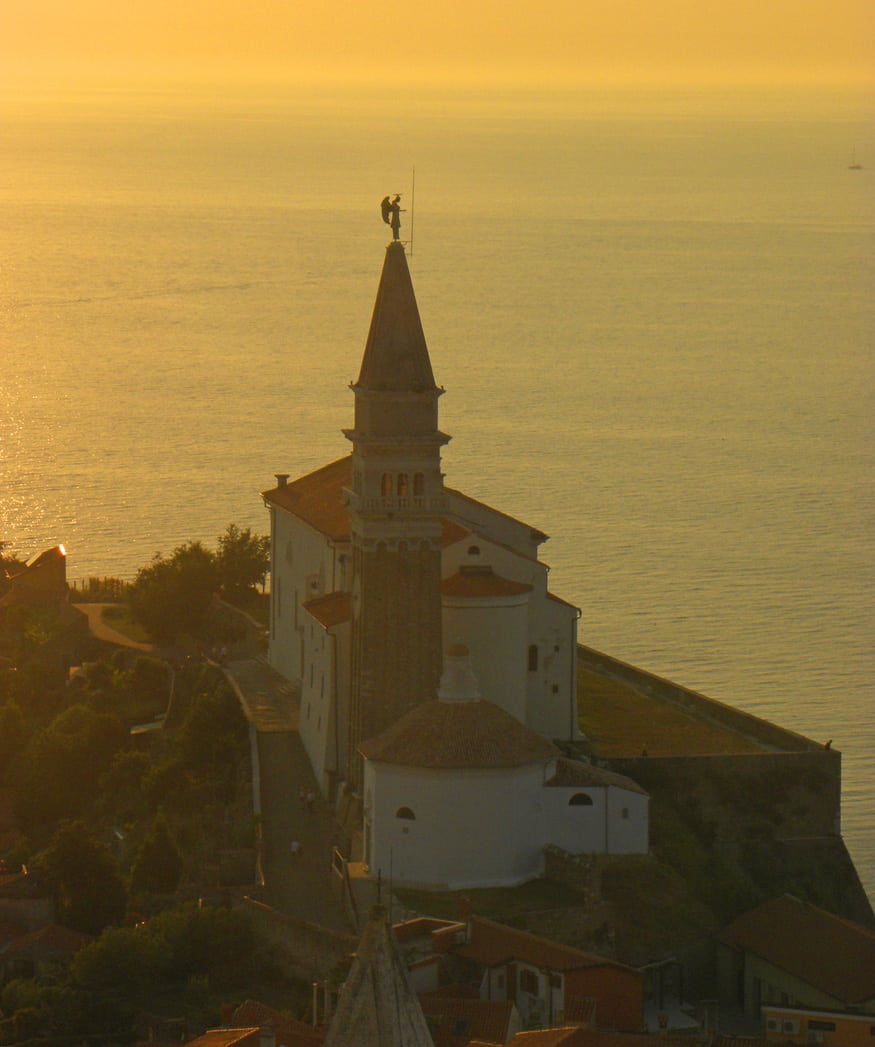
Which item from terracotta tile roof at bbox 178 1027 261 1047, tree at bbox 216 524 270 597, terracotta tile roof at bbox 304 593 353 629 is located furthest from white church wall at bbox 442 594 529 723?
tree at bbox 216 524 270 597

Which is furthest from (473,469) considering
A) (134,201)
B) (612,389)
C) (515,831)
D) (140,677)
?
(134,201)

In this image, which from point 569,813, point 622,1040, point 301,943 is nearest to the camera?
point 622,1040

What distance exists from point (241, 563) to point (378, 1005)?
31.2 m

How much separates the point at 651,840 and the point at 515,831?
2.85 meters

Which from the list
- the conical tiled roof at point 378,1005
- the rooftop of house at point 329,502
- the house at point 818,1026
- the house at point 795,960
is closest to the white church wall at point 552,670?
the rooftop of house at point 329,502

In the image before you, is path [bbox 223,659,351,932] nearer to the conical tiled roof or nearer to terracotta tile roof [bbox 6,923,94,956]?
terracotta tile roof [bbox 6,923,94,956]

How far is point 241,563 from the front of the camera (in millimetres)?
46344

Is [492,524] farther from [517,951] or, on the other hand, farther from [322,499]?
[517,951]

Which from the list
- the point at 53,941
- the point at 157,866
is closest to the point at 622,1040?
the point at 53,941

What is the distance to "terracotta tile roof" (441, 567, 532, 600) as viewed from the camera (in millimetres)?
34875

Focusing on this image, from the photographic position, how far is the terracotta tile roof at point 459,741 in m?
32.0

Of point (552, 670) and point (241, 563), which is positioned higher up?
point (241, 563)

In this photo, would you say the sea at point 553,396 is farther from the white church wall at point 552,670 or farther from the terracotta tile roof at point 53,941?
the terracotta tile roof at point 53,941

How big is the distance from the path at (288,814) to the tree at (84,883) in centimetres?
204
